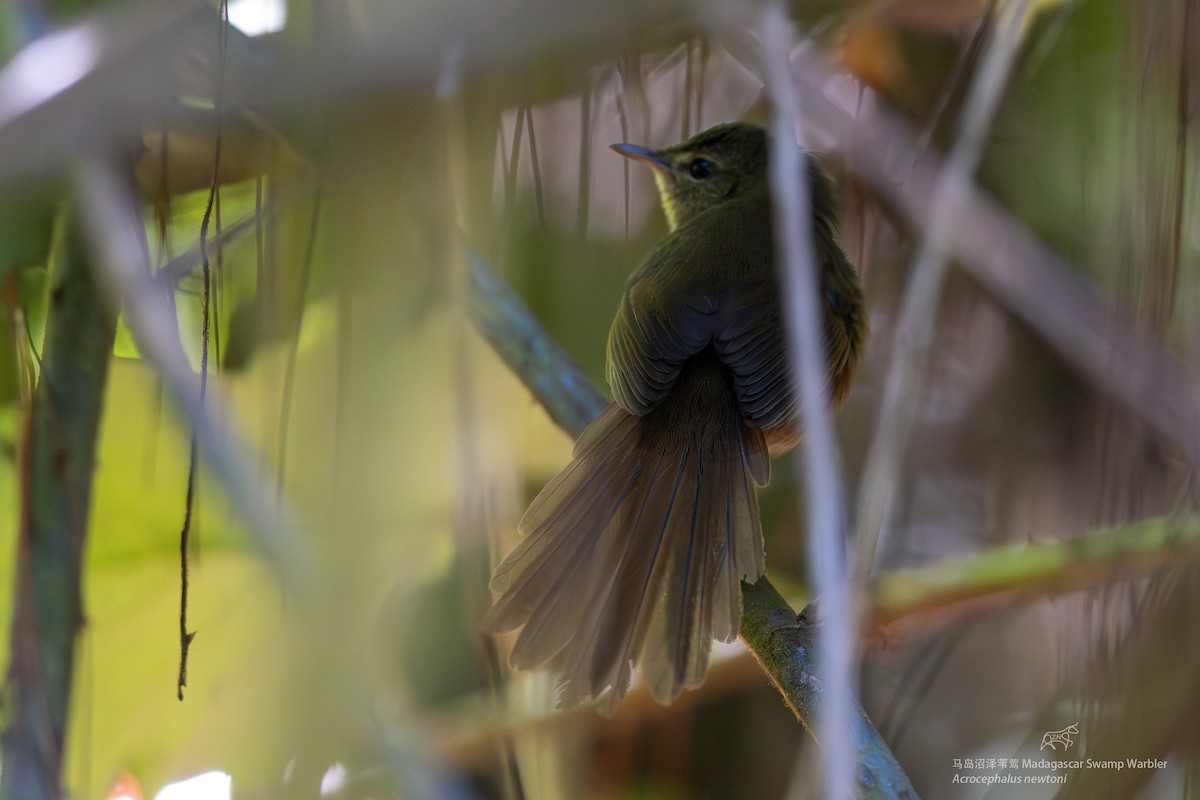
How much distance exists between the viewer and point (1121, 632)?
1.95 metres

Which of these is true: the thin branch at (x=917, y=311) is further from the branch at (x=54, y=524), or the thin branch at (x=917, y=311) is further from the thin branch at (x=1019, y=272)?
the branch at (x=54, y=524)

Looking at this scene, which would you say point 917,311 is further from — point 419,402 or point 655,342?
point 419,402

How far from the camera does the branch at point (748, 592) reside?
1.35 meters

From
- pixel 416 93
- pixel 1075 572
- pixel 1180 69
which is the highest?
pixel 1180 69

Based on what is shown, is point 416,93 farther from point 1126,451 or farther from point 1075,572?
point 1126,451

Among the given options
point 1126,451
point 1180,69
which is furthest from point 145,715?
point 1180,69

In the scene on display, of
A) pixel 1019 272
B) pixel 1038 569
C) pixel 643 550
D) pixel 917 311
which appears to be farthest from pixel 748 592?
pixel 1019 272

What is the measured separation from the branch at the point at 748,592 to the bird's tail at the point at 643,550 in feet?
0.22

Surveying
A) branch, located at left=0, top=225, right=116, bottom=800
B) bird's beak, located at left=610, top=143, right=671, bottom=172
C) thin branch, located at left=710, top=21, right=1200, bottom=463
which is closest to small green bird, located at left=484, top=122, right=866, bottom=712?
bird's beak, located at left=610, top=143, right=671, bottom=172

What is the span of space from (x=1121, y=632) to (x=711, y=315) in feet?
3.37

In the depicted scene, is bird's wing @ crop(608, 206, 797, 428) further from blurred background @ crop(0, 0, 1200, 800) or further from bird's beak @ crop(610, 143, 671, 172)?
bird's beak @ crop(610, 143, 671, 172)

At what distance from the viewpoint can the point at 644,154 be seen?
2.44 meters
